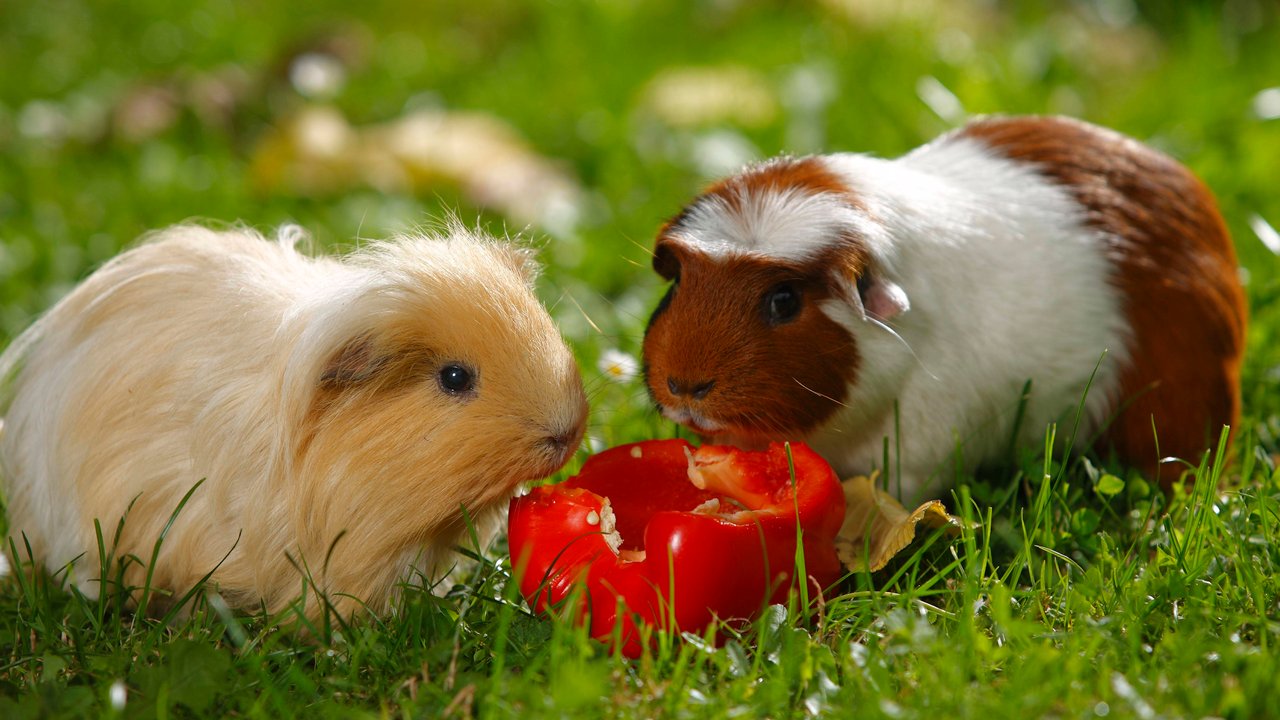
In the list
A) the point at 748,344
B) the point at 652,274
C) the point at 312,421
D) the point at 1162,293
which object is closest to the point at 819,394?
the point at 748,344

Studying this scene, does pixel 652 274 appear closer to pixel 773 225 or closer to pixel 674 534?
pixel 773 225

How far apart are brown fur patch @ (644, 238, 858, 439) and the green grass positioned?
40 cm

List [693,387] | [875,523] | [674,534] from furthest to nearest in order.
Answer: [875,523] → [693,387] → [674,534]

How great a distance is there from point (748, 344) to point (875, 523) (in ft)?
1.74

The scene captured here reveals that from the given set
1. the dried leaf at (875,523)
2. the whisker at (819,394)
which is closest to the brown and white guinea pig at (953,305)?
the whisker at (819,394)

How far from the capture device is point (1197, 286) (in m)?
2.99

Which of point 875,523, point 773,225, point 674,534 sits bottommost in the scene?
point 875,523

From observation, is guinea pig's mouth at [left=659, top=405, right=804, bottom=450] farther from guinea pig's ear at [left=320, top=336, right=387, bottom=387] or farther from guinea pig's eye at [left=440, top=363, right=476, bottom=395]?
guinea pig's ear at [left=320, top=336, right=387, bottom=387]

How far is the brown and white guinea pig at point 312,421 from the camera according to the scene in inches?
95.9

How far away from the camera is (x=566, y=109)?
20.4ft

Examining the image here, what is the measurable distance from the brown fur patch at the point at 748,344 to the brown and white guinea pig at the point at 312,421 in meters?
0.27

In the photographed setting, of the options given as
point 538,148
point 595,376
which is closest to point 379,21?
point 538,148

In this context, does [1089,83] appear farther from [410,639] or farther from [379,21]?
[410,639]

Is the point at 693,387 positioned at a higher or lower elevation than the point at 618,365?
higher
